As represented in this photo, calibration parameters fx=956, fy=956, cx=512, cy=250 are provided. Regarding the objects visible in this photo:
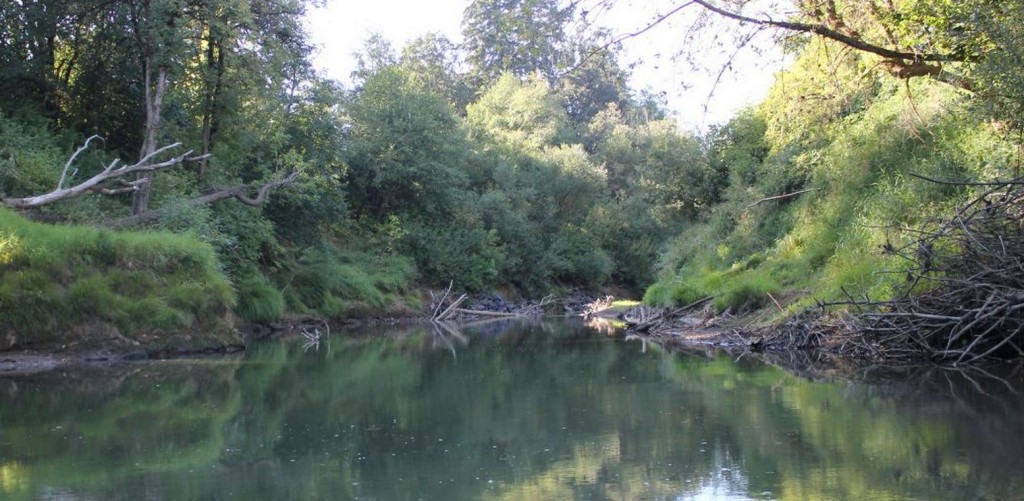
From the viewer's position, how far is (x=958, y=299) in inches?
519

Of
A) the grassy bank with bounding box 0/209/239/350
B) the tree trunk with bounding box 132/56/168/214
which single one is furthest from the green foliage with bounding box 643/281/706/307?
the tree trunk with bounding box 132/56/168/214

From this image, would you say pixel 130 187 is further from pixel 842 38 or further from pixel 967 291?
pixel 967 291

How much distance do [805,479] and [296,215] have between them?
27598 millimetres

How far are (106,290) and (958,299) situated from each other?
15171mm

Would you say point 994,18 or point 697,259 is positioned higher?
point 994,18

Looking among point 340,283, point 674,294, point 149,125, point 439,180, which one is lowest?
point 674,294

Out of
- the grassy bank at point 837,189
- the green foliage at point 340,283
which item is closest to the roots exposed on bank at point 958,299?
the grassy bank at point 837,189

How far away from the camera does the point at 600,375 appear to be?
47.4ft

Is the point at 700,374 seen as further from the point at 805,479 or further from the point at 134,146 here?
the point at 134,146

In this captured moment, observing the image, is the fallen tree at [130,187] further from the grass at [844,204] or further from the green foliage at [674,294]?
the grass at [844,204]

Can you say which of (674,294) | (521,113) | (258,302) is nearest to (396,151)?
(258,302)

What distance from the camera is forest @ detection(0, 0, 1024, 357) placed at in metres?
13.5

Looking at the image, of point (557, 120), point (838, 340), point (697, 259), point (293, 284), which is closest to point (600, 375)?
point (838, 340)

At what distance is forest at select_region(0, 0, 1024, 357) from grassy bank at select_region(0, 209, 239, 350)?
51 mm
